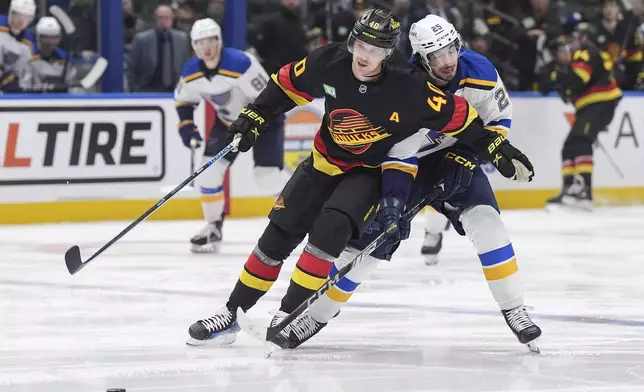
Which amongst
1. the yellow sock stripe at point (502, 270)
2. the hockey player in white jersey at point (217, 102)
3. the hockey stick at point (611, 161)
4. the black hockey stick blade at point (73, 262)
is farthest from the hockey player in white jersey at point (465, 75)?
the hockey stick at point (611, 161)

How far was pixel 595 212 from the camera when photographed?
980 centimetres

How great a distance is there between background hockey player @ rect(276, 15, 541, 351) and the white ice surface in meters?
0.15

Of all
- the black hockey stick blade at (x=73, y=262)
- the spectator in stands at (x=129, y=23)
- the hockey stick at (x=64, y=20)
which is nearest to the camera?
the black hockey stick blade at (x=73, y=262)

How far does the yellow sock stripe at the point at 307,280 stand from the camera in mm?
4352

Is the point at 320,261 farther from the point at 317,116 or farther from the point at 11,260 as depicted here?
the point at 317,116

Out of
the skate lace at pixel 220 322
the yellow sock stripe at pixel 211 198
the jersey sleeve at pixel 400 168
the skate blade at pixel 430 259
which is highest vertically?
the jersey sleeve at pixel 400 168

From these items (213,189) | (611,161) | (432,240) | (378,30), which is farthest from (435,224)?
(611,161)

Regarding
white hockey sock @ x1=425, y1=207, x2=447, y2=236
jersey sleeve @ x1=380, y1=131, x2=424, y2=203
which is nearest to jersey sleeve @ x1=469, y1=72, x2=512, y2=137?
jersey sleeve @ x1=380, y1=131, x2=424, y2=203

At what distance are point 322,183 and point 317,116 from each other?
4.90 m

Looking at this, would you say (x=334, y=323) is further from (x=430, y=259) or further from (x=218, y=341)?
(x=430, y=259)

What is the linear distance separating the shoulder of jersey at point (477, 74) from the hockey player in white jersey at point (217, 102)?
283 centimetres

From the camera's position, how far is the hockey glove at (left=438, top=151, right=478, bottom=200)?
177 inches

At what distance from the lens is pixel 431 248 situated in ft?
22.9

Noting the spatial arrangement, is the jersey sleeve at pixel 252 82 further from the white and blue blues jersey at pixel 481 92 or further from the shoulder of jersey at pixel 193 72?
the white and blue blues jersey at pixel 481 92
